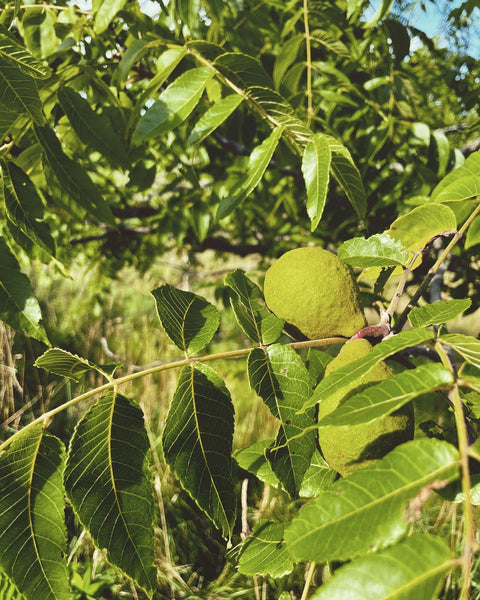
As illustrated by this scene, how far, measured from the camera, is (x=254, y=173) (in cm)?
127

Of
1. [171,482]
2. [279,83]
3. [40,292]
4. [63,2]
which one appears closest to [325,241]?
[279,83]

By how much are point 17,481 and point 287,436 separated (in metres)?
0.52

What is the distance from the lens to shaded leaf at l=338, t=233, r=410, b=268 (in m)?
1.13

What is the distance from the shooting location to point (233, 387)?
17.1 feet

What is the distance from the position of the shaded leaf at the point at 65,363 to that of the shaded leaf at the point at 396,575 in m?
0.66

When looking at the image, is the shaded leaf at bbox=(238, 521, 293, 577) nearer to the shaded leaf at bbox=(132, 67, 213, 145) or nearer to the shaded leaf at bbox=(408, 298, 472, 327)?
the shaded leaf at bbox=(408, 298, 472, 327)

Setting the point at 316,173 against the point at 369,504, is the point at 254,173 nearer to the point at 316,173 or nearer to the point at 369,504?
the point at 316,173

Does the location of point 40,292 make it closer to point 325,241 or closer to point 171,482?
point 171,482

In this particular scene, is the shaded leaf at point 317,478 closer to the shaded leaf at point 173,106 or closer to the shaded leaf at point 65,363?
the shaded leaf at point 65,363

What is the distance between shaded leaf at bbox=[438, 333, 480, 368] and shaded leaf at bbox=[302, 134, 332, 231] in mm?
419

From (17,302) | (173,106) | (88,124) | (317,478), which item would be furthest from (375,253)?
(88,124)

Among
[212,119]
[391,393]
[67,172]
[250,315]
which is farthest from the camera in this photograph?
[67,172]

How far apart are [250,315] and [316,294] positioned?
0.16 m

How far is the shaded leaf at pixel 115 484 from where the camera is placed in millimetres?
854
